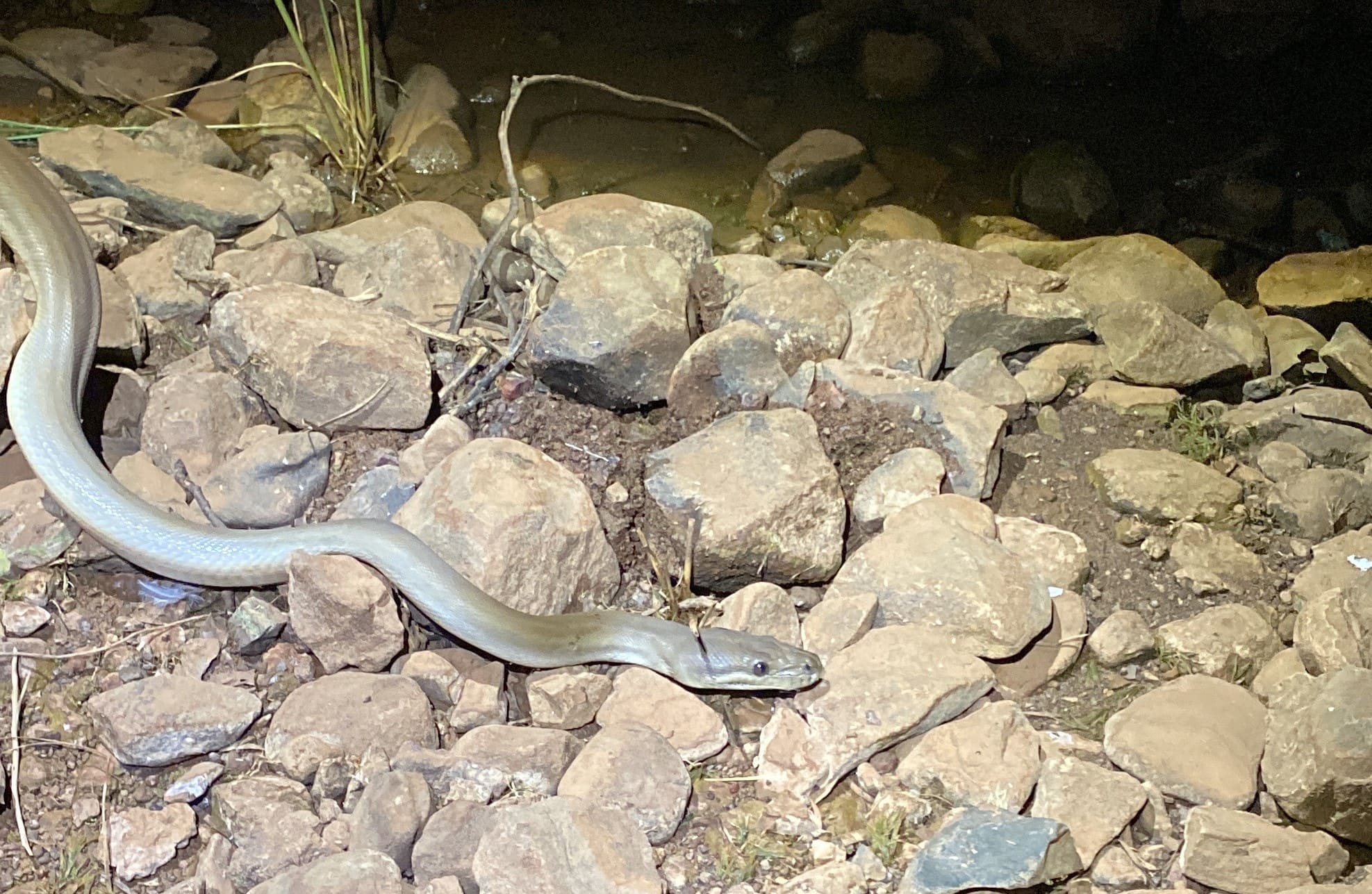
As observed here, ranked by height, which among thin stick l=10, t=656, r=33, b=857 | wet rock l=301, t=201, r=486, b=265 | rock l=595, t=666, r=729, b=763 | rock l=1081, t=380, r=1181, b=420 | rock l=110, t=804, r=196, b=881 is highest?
rock l=1081, t=380, r=1181, b=420

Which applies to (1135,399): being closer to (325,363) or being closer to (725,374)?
(725,374)

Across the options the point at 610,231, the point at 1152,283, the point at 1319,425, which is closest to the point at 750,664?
the point at 610,231

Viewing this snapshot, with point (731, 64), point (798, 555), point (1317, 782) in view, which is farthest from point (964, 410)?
point (731, 64)

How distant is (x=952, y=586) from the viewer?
8.98ft

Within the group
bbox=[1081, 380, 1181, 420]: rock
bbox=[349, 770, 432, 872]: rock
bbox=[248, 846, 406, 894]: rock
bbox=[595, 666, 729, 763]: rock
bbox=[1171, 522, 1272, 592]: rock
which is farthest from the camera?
bbox=[1081, 380, 1181, 420]: rock

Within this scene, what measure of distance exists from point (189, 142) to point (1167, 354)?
148 inches

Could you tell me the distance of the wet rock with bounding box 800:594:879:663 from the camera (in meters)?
2.73

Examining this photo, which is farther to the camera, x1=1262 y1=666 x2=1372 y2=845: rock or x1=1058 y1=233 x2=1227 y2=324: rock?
x1=1058 y1=233 x2=1227 y2=324: rock

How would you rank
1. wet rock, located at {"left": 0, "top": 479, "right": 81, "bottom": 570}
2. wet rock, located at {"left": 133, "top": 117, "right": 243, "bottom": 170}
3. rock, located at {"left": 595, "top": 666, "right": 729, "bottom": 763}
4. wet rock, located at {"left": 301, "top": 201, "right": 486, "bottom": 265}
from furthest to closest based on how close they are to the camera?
wet rock, located at {"left": 133, "top": 117, "right": 243, "bottom": 170}, wet rock, located at {"left": 301, "top": 201, "right": 486, "bottom": 265}, wet rock, located at {"left": 0, "top": 479, "right": 81, "bottom": 570}, rock, located at {"left": 595, "top": 666, "right": 729, "bottom": 763}

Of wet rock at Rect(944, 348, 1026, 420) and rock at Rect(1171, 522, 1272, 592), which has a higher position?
wet rock at Rect(944, 348, 1026, 420)

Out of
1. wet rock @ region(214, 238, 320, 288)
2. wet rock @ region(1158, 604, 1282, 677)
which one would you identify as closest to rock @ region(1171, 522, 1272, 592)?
wet rock @ region(1158, 604, 1282, 677)

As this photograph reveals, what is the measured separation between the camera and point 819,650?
2.73 meters

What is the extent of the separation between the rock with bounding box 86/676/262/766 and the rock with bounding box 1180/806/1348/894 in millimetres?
2103

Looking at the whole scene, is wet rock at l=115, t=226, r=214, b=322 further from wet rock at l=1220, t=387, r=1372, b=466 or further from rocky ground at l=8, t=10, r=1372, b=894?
wet rock at l=1220, t=387, r=1372, b=466
